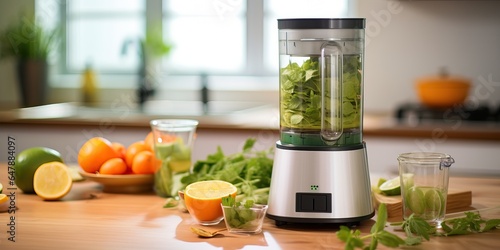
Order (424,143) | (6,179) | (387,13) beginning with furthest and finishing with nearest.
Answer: (387,13)
(424,143)
(6,179)

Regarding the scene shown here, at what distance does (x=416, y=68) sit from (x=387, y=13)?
0.32 metres

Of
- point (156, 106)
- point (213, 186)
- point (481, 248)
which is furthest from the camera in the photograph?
point (156, 106)

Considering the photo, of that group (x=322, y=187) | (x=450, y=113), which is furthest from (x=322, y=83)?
(x=450, y=113)

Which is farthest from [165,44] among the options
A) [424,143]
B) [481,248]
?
A: [481,248]

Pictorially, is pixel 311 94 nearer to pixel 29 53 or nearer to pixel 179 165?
pixel 179 165

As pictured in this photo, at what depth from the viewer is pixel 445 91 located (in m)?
3.41

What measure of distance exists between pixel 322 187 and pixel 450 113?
209 cm

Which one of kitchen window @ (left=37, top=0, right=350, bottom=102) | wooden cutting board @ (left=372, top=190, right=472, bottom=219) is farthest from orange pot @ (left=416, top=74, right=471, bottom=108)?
wooden cutting board @ (left=372, top=190, right=472, bottom=219)

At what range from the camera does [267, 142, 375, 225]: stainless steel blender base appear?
1.42m

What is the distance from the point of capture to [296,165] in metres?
1.44

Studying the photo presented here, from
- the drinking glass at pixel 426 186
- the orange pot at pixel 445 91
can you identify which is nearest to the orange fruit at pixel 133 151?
the drinking glass at pixel 426 186

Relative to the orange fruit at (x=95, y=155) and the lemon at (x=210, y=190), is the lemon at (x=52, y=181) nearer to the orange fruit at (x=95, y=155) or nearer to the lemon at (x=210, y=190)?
the orange fruit at (x=95, y=155)

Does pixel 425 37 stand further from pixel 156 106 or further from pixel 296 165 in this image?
pixel 296 165

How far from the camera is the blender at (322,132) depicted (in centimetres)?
143
